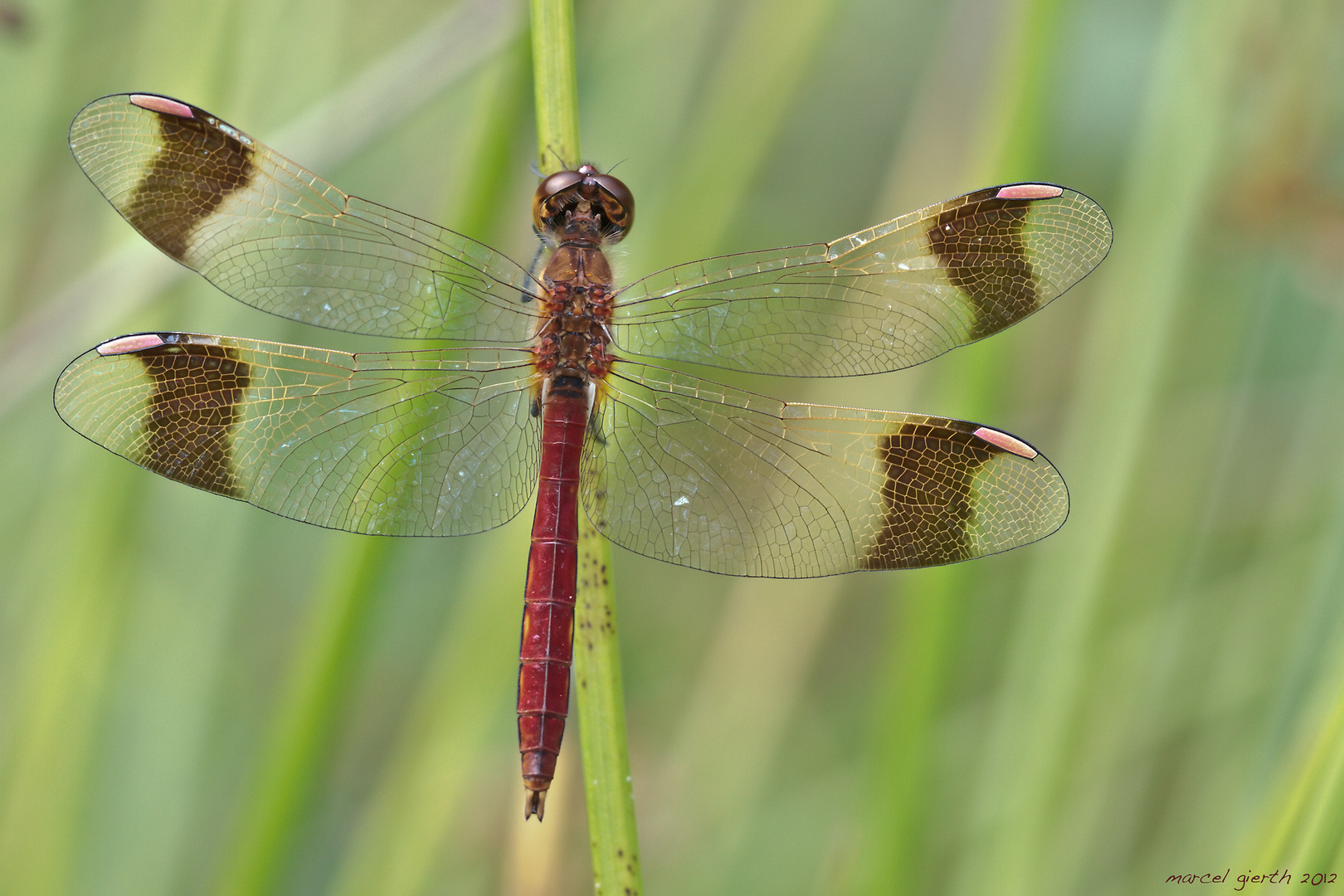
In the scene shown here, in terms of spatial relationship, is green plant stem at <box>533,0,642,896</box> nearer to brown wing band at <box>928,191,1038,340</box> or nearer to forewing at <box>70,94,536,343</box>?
forewing at <box>70,94,536,343</box>

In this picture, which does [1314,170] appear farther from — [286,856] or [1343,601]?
[286,856]

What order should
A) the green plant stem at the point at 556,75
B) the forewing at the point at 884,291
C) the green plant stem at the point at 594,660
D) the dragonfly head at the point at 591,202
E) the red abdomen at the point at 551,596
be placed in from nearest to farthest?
the green plant stem at the point at 594,660 → the green plant stem at the point at 556,75 → the red abdomen at the point at 551,596 → the forewing at the point at 884,291 → the dragonfly head at the point at 591,202

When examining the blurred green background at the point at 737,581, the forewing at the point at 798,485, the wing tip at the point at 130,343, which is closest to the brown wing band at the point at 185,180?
the wing tip at the point at 130,343

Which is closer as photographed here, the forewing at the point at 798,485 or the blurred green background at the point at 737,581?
the forewing at the point at 798,485

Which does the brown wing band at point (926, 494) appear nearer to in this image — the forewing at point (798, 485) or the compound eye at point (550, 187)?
the forewing at point (798, 485)

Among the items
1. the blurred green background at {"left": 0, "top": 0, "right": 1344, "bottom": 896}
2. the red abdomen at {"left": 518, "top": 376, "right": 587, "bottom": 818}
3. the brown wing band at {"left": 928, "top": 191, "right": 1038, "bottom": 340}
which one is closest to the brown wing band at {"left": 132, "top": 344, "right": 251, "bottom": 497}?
the blurred green background at {"left": 0, "top": 0, "right": 1344, "bottom": 896}

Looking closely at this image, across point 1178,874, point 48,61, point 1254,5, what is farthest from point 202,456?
point 1254,5
